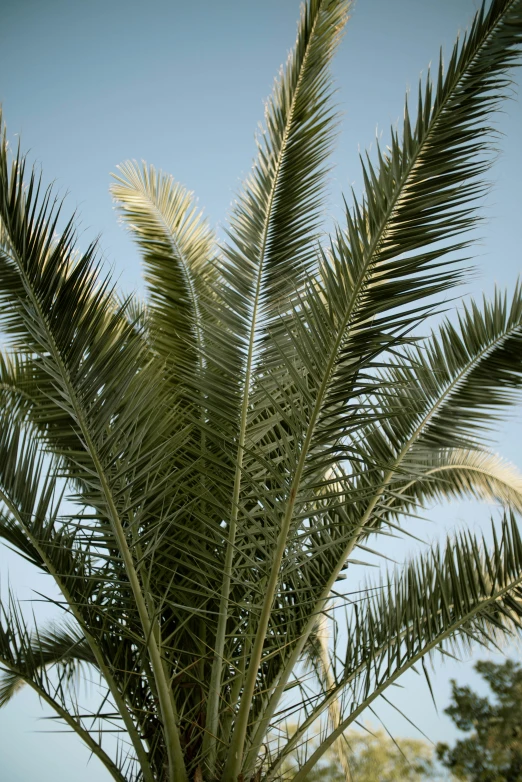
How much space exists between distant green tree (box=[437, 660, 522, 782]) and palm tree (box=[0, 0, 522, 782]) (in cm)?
840

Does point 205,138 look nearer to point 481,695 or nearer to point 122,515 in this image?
point 481,695

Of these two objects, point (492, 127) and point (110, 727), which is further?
point (110, 727)

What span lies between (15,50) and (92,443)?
46.8 ft

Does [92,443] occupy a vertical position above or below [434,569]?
above

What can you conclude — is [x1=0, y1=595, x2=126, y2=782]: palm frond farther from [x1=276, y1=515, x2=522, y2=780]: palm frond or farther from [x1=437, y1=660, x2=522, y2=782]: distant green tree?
[x1=437, y1=660, x2=522, y2=782]: distant green tree

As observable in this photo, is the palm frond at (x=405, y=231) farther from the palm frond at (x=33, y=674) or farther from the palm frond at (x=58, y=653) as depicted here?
the palm frond at (x=58, y=653)

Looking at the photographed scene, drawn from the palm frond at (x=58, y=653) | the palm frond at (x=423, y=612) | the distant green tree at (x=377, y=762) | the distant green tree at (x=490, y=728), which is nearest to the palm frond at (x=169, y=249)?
the palm frond at (x=423, y=612)

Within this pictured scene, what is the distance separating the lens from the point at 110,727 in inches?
118

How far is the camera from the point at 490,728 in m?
10.1

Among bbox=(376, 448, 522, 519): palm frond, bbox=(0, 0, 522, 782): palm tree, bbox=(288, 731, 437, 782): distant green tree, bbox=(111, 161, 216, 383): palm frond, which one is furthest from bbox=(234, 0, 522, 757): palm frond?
bbox=(288, 731, 437, 782): distant green tree

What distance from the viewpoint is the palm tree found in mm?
2094

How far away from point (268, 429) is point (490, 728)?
972cm

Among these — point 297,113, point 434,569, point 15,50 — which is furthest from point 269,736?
point 15,50

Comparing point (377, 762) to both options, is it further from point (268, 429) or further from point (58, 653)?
point (268, 429)
